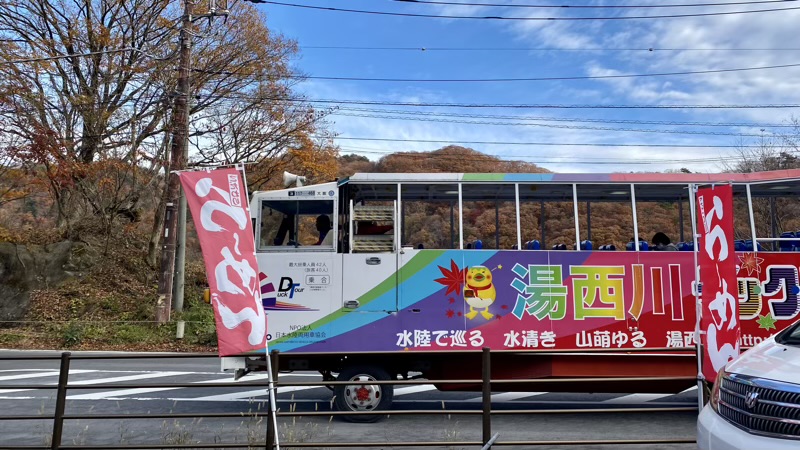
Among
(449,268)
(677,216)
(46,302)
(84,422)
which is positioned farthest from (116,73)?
(677,216)

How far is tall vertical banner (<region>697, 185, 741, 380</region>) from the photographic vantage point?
507 centimetres

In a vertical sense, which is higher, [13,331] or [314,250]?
[314,250]

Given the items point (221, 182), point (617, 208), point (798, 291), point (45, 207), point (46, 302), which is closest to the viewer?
point (221, 182)

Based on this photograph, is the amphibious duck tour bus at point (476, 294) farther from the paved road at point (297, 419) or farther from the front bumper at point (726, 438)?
the front bumper at point (726, 438)

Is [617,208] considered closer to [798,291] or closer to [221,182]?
[798,291]

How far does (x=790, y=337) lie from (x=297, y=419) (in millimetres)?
5816

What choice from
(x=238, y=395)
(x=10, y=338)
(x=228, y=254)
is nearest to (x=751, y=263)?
(x=228, y=254)

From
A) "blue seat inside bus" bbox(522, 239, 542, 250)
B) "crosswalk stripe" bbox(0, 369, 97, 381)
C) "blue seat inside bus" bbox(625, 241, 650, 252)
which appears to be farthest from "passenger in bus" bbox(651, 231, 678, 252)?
"crosswalk stripe" bbox(0, 369, 97, 381)

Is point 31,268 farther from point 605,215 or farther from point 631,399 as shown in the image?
point 631,399

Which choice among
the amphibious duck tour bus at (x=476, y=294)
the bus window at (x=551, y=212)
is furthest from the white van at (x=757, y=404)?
the bus window at (x=551, y=212)

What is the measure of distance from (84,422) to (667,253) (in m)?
8.39

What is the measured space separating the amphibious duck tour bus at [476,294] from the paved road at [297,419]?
0.55m

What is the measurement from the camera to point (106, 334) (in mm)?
17391

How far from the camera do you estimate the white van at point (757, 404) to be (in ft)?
10.6
